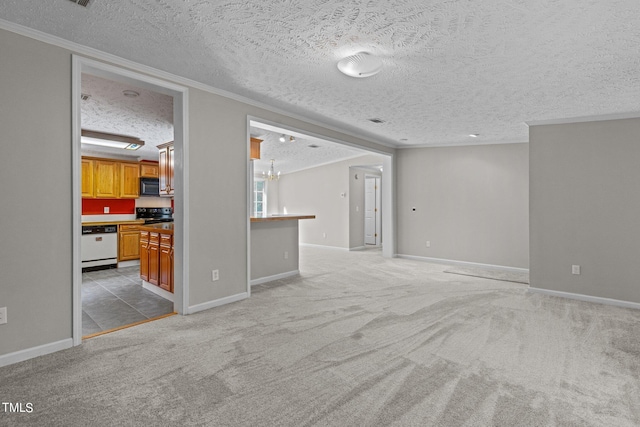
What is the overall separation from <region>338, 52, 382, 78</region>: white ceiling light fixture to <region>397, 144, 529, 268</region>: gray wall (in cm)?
425

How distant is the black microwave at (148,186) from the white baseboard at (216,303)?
4290 mm

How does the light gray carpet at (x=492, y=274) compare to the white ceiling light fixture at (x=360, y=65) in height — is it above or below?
below

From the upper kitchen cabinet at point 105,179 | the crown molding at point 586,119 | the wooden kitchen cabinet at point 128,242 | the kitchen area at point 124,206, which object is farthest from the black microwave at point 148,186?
the crown molding at point 586,119

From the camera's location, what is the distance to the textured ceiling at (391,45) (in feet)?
6.89

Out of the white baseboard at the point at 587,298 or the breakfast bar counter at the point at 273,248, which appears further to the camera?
the breakfast bar counter at the point at 273,248

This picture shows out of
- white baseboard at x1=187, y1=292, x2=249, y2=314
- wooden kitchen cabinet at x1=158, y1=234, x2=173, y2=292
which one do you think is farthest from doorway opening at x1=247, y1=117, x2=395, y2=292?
white baseboard at x1=187, y1=292, x2=249, y2=314

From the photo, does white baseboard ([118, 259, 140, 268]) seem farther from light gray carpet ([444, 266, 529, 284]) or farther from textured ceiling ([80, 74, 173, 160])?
light gray carpet ([444, 266, 529, 284])

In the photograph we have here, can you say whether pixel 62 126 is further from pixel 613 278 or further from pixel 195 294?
pixel 613 278

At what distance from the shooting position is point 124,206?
707 cm

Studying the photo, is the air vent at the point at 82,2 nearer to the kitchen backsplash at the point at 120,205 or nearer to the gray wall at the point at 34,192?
the gray wall at the point at 34,192

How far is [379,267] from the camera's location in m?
6.23

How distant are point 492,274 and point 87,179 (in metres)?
7.64

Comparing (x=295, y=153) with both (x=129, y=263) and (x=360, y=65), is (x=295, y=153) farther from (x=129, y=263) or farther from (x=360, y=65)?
(x=360, y=65)

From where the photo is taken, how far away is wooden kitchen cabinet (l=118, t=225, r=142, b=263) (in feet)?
21.0
